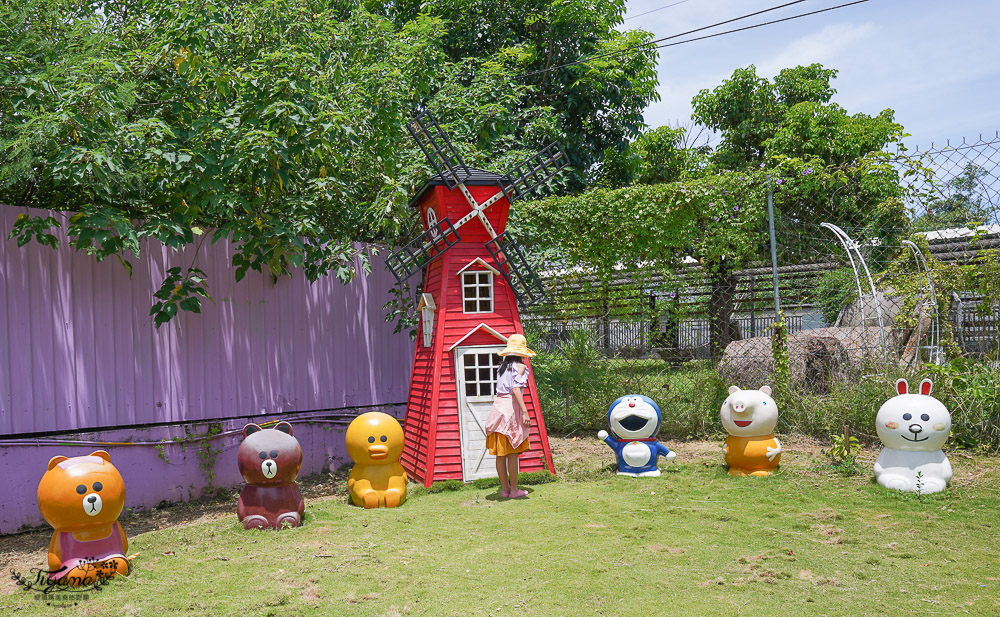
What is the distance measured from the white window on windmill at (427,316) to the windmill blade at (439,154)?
3.67ft

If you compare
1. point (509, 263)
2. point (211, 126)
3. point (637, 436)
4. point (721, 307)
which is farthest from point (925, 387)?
point (211, 126)

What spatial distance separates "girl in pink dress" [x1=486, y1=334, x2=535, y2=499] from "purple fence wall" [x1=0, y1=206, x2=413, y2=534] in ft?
7.53

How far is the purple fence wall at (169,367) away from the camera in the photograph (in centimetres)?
532

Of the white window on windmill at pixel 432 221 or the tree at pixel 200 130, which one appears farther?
the white window on windmill at pixel 432 221

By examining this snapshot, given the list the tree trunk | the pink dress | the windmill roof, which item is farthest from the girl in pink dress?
the tree trunk

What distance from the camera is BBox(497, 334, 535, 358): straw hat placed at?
6238 mm

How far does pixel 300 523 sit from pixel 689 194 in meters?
5.82

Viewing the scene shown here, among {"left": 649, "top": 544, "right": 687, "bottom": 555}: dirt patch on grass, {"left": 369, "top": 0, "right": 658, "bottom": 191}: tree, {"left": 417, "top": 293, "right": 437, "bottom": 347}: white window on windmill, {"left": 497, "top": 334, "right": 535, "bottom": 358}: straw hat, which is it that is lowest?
{"left": 649, "top": 544, "right": 687, "bottom": 555}: dirt patch on grass

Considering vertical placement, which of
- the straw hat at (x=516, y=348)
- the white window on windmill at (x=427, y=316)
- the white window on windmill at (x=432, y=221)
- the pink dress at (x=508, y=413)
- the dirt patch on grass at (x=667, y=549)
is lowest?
the dirt patch on grass at (x=667, y=549)

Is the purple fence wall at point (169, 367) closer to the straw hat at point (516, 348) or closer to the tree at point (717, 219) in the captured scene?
the straw hat at point (516, 348)

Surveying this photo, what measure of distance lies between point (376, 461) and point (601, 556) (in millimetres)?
2273

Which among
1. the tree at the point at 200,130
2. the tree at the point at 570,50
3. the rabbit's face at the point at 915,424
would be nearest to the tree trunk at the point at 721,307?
the rabbit's face at the point at 915,424

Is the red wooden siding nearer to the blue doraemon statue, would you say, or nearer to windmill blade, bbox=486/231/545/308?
windmill blade, bbox=486/231/545/308

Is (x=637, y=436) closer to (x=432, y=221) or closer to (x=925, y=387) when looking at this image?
(x=925, y=387)
